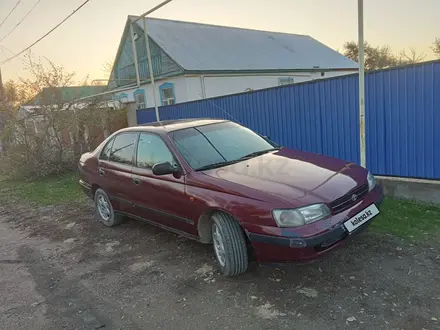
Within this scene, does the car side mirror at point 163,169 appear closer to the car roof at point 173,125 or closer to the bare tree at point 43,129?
the car roof at point 173,125

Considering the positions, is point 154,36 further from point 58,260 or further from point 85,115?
point 58,260

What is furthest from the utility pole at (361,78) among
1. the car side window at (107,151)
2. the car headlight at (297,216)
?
the car side window at (107,151)

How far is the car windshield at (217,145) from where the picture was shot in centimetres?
398

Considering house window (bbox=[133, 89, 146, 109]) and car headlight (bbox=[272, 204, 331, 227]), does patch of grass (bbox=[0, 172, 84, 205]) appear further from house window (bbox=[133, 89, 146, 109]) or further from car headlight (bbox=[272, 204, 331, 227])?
house window (bbox=[133, 89, 146, 109])

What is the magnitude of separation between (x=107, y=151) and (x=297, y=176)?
3145mm

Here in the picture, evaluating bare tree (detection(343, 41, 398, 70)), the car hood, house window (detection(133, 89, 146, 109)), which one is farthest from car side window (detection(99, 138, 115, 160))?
bare tree (detection(343, 41, 398, 70))

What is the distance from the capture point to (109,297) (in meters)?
3.37

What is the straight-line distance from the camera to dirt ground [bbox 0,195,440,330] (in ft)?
9.12

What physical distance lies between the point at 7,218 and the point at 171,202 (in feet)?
15.7

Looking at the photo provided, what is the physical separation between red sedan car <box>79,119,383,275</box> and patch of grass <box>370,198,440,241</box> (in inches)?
34.2

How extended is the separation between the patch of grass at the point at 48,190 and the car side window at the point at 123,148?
303cm

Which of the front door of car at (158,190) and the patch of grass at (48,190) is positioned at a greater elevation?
the front door of car at (158,190)

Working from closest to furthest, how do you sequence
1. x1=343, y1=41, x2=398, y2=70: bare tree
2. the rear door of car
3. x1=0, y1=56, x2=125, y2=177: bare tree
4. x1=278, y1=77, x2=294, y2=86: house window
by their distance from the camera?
the rear door of car
x1=0, y1=56, x2=125, y2=177: bare tree
x1=278, y1=77, x2=294, y2=86: house window
x1=343, y1=41, x2=398, y2=70: bare tree

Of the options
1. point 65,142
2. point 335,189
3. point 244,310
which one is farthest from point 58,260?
point 65,142
